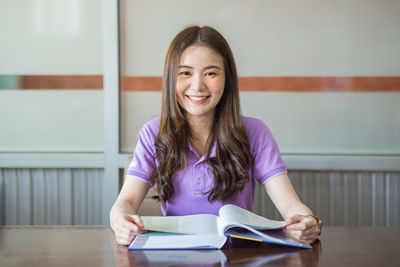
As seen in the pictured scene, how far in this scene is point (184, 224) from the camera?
1.22m

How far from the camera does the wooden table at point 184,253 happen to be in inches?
39.5

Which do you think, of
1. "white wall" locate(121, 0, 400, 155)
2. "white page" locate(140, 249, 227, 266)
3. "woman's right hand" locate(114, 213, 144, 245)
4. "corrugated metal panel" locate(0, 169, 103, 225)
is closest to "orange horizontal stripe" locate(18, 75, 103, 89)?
"white wall" locate(121, 0, 400, 155)

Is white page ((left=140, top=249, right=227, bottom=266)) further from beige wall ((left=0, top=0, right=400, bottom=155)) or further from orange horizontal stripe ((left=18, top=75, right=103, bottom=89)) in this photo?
orange horizontal stripe ((left=18, top=75, right=103, bottom=89))

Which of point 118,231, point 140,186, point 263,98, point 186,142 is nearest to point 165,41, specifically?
point 263,98

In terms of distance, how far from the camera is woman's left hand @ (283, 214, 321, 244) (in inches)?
45.8

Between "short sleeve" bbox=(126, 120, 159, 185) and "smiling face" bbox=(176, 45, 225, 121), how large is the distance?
20 cm

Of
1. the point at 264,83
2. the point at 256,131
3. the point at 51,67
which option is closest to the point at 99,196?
the point at 51,67

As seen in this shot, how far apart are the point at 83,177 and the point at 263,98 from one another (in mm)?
1308

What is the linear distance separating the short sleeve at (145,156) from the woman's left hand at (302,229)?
62 cm

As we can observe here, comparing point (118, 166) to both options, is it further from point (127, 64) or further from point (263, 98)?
point (263, 98)

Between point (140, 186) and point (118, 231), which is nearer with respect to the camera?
point (118, 231)

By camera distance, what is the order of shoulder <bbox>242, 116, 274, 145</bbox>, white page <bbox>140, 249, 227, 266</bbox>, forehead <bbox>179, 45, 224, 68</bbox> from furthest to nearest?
1. shoulder <bbox>242, 116, 274, 145</bbox>
2. forehead <bbox>179, 45, 224, 68</bbox>
3. white page <bbox>140, 249, 227, 266</bbox>

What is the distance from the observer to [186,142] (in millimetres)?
1628

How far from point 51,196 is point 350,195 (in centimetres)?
199
